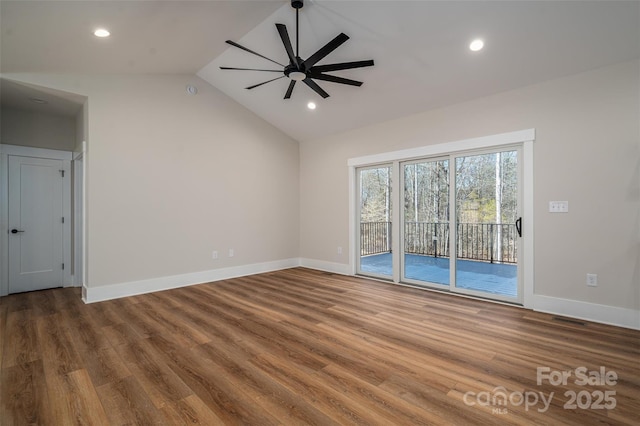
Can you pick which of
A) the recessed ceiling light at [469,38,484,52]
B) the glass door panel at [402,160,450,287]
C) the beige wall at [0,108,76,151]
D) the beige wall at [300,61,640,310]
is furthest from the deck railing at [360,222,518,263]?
the beige wall at [0,108,76,151]

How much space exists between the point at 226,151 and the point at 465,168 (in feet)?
13.6

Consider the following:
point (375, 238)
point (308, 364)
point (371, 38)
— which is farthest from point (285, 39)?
point (375, 238)

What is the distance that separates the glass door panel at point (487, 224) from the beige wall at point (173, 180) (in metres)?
3.60

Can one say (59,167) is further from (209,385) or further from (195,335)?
(209,385)

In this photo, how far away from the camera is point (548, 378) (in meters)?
2.20

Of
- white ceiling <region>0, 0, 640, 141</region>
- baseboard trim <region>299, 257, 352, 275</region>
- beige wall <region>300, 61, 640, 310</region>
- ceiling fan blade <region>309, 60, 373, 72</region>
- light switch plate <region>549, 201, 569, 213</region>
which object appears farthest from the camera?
baseboard trim <region>299, 257, 352, 275</region>

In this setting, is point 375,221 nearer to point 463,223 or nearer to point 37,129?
point 463,223

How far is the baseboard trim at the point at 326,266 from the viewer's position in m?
5.89

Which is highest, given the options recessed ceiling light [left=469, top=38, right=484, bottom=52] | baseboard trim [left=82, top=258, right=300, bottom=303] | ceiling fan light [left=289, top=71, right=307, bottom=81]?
recessed ceiling light [left=469, top=38, right=484, bottom=52]

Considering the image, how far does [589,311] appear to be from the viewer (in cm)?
334

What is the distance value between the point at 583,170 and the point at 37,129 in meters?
7.82

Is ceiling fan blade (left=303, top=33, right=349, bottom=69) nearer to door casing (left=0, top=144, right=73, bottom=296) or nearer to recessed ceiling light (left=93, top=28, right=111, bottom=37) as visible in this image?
recessed ceiling light (left=93, top=28, right=111, bottom=37)

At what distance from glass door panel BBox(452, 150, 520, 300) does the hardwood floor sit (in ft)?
1.67

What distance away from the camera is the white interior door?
15.4 ft
